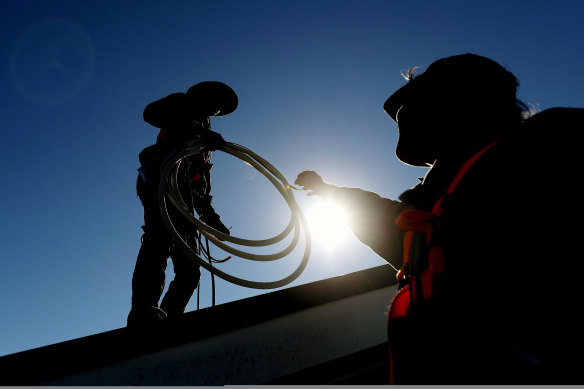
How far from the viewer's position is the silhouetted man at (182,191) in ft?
7.80

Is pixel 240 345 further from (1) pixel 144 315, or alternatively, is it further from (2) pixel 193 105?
(2) pixel 193 105

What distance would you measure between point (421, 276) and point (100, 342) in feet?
5.06

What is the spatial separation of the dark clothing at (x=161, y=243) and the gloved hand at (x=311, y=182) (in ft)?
3.15

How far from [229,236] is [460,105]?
190 centimetres

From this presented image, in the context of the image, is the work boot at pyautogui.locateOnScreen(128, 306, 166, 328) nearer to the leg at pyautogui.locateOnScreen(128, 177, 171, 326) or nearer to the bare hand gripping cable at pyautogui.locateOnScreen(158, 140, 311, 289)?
the leg at pyautogui.locateOnScreen(128, 177, 171, 326)

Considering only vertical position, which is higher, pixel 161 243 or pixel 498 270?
pixel 161 243

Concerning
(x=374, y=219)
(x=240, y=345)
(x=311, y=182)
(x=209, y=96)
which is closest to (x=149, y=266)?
(x=240, y=345)

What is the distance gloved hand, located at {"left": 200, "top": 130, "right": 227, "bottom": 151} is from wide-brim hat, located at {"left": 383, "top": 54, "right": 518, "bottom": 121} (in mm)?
1822

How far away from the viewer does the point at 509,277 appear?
0.77 metres

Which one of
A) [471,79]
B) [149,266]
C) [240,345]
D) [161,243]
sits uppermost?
[471,79]

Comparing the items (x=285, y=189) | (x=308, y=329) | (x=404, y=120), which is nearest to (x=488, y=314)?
(x=404, y=120)

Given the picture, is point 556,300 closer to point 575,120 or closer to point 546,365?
point 546,365

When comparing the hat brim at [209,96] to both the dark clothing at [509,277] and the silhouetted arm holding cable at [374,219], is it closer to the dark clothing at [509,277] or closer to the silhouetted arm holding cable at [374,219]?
the silhouetted arm holding cable at [374,219]

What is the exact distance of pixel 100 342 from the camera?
1608 mm
